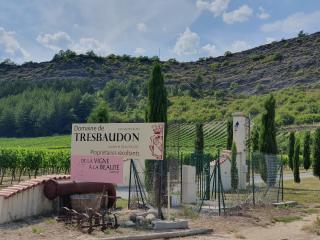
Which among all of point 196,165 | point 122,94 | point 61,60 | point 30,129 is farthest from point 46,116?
point 196,165

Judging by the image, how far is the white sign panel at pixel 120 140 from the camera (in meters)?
13.9

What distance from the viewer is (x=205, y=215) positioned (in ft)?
50.6

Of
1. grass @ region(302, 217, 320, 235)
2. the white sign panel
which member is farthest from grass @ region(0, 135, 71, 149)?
grass @ region(302, 217, 320, 235)

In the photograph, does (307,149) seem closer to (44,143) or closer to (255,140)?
(255,140)

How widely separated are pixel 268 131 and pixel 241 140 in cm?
169

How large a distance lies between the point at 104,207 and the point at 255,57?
154 m

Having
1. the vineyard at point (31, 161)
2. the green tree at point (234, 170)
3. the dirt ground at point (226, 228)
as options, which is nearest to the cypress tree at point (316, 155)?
the green tree at point (234, 170)

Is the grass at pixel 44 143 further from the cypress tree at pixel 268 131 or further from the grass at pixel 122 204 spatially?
the grass at pixel 122 204

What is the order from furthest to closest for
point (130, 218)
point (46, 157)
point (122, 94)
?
point (122, 94) < point (46, 157) < point (130, 218)

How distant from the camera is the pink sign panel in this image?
14078 mm

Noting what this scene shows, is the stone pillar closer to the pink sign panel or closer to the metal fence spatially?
the metal fence

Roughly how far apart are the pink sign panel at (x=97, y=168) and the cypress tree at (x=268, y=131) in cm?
1426

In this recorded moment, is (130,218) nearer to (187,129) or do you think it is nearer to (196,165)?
(196,165)

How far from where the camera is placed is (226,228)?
44.0 ft
